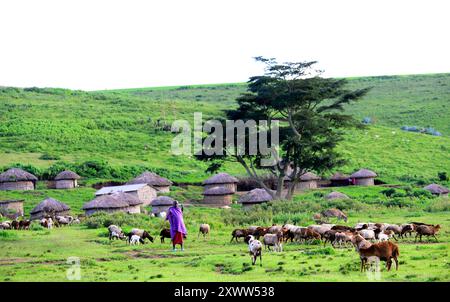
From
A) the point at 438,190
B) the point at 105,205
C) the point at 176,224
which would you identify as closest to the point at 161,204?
the point at 105,205

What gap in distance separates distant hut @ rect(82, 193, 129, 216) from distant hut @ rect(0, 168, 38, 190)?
461 inches

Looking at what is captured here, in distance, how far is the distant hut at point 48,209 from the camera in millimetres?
45906

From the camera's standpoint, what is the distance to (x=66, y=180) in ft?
189

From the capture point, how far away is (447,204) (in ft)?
127

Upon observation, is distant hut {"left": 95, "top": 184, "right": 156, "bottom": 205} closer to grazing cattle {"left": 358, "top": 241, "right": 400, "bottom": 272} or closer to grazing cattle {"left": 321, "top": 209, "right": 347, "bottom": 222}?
grazing cattle {"left": 321, "top": 209, "right": 347, "bottom": 222}

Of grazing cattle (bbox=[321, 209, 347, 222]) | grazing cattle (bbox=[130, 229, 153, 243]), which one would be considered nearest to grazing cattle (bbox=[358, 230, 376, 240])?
grazing cattle (bbox=[130, 229, 153, 243])

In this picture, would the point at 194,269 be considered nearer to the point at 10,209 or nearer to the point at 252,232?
the point at 252,232

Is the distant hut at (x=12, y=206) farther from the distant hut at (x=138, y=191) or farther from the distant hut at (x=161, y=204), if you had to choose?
the distant hut at (x=161, y=204)

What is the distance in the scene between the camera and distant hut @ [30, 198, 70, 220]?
45906 millimetres

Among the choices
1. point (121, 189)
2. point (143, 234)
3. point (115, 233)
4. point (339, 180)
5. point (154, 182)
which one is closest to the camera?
point (143, 234)

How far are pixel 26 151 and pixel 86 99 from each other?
32.5 metres

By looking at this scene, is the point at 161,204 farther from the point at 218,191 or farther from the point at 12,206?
the point at 12,206

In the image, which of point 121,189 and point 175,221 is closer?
point 175,221

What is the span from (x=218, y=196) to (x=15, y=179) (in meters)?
14.2
